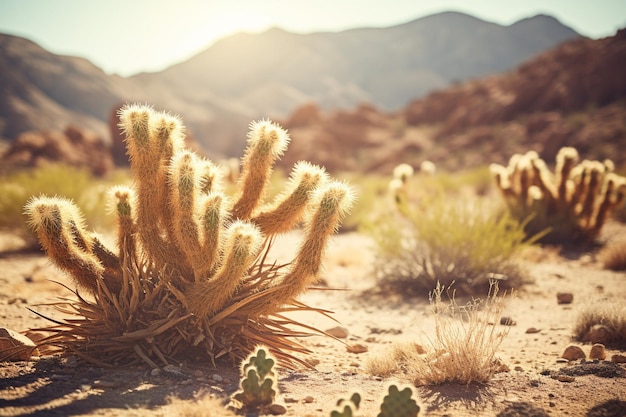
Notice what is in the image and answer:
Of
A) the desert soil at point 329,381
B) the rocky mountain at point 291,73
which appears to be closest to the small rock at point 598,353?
the desert soil at point 329,381

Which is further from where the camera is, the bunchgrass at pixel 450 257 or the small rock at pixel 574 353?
the bunchgrass at pixel 450 257

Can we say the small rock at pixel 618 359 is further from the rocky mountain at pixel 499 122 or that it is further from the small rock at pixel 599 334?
the rocky mountain at pixel 499 122

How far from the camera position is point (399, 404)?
2.54 meters

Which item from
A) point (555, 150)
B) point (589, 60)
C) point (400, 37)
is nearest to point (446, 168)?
point (555, 150)

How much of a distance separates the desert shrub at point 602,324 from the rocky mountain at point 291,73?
61.3m

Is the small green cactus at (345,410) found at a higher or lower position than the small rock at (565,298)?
lower

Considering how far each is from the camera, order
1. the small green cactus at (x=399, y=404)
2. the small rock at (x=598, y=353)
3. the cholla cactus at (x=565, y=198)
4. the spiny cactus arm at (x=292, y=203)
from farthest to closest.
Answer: the cholla cactus at (x=565, y=198) → the small rock at (x=598, y=353) → the spiny cactus arm at (x=292, y=203) → the small green cactus at (x=399, y=404)

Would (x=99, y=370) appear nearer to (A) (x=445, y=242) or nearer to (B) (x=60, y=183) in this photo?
(A) (x=445, y=242)

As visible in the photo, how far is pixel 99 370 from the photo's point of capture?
3.27 meters

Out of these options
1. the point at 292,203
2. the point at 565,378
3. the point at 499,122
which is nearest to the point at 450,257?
the point at 565,378

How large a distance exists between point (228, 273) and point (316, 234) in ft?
2.17

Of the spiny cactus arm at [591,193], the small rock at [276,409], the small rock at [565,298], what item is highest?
the spiny cactus arm at [591,193]

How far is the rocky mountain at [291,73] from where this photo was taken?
209 feet

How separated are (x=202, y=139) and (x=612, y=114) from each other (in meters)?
51.0
